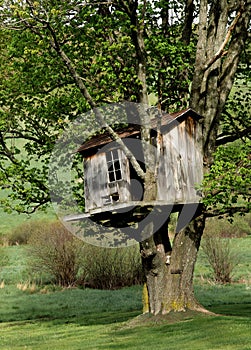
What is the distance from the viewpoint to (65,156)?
63.6 ft

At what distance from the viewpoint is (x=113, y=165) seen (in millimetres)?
16422

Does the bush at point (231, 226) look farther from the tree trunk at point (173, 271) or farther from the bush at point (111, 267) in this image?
the tree trunk at point (173, 271)

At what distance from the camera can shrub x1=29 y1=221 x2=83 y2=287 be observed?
3525 centimetres

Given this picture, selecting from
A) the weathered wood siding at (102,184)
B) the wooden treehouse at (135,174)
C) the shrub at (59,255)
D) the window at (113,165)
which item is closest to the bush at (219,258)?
the shrub at (59,255)

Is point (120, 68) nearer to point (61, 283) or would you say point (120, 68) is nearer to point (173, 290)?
point (173, 290)

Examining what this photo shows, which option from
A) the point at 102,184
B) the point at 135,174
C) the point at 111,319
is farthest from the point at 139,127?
the point at 111,319

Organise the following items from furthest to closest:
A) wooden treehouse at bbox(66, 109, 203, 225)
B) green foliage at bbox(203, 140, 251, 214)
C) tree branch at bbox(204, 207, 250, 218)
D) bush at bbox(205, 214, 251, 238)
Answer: bush at bbox(205, 214, 251, 238)
tree branch at bbox(204, 207, 250, 218)
wooden treehouse at bbox(66, 109, 203, 225)
green foliage at bbox(203, 140, 251, 214)

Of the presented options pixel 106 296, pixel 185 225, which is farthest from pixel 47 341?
pixel 106 296

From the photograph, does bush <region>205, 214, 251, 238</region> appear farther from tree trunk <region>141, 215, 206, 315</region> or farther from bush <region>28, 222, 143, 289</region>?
tree trunk <region>141, 215, 206, 315</region>

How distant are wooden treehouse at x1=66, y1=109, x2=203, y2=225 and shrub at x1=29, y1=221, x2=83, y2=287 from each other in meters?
18.8

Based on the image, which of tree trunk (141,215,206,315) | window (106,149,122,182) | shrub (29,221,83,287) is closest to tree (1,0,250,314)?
tree trunk (141,215,206,315)

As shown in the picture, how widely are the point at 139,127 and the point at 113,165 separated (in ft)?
4.81

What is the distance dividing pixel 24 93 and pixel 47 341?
834 cm

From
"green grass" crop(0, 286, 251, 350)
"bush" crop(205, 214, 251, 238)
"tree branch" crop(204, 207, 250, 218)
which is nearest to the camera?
"green grass" crop(0, 286, 251, 350)
